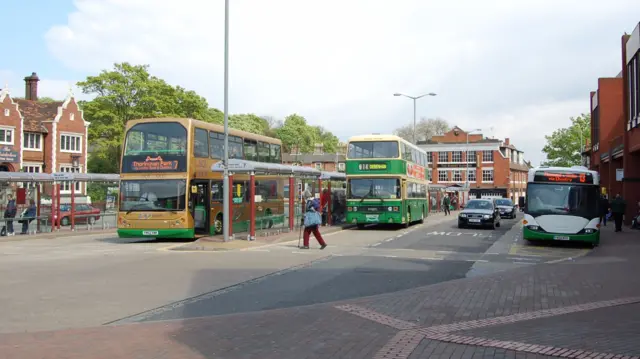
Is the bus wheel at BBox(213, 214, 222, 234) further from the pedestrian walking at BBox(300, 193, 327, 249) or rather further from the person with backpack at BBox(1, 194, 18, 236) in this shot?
the person with backpack at BBox(1, 194, 18, 236)

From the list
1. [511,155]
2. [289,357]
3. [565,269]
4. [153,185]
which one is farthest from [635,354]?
[511,155]

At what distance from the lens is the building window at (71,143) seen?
53500 mm

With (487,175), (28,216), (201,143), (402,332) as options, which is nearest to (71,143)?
(28,216)

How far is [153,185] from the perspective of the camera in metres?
20.5

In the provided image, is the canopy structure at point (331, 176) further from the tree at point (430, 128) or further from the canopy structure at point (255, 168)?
the tree at point (430, 128)

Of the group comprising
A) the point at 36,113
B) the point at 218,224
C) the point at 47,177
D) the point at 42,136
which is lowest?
the point at 218,224

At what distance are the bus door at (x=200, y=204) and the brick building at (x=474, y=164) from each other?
6864cm

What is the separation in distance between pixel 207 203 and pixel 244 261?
272 inches

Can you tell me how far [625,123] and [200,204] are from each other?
67.2 feet

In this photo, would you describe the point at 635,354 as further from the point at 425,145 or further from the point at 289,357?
the point at 425,145

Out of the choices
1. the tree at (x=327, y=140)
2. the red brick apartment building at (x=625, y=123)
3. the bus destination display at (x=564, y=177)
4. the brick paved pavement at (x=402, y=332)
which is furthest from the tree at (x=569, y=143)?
the brick paved pavement at (x=402, y=332)

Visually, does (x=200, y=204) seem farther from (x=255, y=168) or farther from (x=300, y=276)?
(x=300, y=276)

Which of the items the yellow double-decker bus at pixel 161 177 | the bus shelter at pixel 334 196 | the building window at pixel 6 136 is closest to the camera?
the yellow double-decker bus at pixel 161 177

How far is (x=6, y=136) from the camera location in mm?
48562
